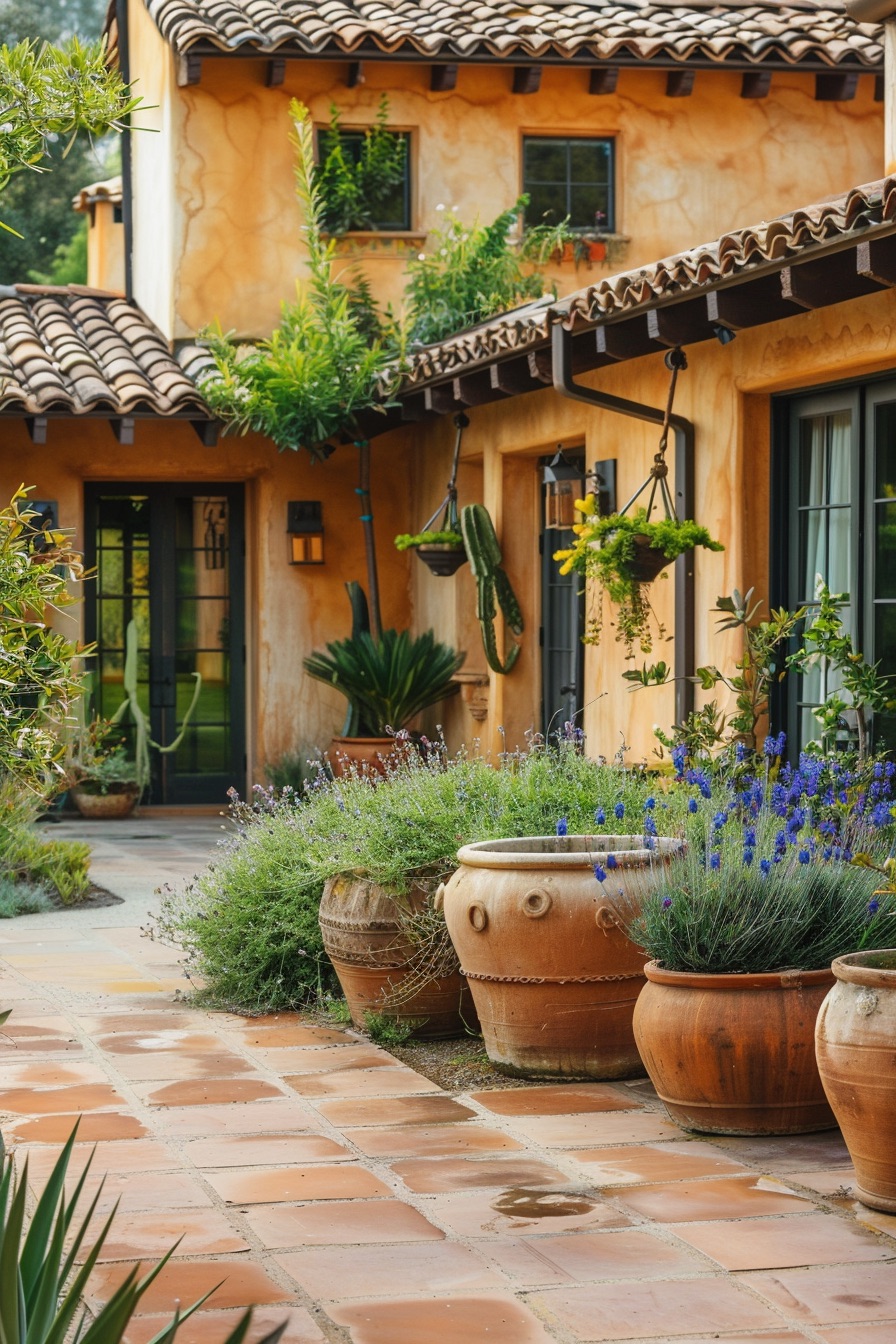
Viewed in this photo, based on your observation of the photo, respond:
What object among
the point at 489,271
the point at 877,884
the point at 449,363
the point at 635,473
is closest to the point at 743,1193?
the point at 877,884

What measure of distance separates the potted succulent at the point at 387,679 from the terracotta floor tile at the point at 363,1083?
Result: 630 cm

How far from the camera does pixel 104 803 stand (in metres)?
13.2

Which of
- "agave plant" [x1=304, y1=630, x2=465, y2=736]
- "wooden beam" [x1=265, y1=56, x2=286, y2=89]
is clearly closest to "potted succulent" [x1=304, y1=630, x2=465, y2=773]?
"agave plant" [x1=304, y1=630, x2=465, y2=736]

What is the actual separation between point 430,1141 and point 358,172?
976 centimetres

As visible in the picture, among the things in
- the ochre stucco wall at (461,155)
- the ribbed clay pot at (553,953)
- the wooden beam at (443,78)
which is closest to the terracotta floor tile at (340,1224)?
the ribbed clay pot at (553,953)

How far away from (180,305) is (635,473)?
18.1 ft

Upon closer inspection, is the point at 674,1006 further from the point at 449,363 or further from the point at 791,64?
the point at 791,64

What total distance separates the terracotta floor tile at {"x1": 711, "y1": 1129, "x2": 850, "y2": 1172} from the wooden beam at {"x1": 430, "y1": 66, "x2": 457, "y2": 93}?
9979 mm

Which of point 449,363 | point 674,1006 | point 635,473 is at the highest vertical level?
point 449,363

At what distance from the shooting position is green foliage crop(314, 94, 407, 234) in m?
13.1

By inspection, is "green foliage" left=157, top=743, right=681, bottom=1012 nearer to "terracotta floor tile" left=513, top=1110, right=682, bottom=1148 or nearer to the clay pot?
the clay pot

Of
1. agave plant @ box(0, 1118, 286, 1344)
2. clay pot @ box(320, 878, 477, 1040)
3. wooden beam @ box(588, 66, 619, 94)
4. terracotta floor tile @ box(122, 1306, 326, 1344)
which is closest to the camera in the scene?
agave plant @ box(0, 1118, 286, 1344)

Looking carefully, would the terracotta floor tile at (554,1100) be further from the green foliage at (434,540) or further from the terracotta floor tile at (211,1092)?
the green foliage at (434,540)

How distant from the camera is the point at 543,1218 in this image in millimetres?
4129
